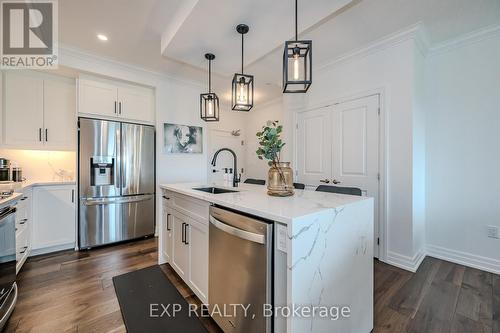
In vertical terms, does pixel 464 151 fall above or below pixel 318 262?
above

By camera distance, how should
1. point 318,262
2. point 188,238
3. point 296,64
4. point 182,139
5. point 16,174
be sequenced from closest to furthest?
point 318,262 → point 296,64 → point 188,238 → point 16,174 → point 182,139

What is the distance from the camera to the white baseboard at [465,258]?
228 centimetres

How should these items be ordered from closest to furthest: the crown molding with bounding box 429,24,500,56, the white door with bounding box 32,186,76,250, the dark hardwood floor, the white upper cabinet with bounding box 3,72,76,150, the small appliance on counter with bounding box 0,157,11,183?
the dark hardwood floor < the crown molding with bounding box 429,24,500,56 < the small appliance on counter with bounding box 0,157,11,183 < the white door with bounding box 32,186,76,250 < the white upper cabinet with bounding box 3,72,76,150

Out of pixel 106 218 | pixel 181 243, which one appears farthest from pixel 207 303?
pixel 106 218

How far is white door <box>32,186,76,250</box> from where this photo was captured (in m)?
2.65

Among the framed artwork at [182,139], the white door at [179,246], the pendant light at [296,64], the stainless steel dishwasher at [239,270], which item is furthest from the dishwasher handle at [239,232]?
the framed artwork at [182,139]

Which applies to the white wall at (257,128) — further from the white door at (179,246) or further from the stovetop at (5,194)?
the stovetop at (5,194)

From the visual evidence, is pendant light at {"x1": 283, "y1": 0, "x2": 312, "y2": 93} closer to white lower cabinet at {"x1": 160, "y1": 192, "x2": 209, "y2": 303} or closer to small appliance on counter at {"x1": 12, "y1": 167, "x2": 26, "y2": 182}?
white lower cabinet at {"x1": 160, "y1": 192, "x2": 209, "y2": 303}

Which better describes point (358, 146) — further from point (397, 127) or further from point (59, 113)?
point (59, 113)

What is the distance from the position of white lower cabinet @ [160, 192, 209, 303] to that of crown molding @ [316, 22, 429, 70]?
9.05 ft

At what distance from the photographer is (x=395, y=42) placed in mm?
2459

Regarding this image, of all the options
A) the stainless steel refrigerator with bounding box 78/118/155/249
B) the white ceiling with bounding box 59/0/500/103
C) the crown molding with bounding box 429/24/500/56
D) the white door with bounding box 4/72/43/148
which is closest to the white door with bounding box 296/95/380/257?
the white ceiling with bounding box 59/0/500/103

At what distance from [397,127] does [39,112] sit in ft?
15.4

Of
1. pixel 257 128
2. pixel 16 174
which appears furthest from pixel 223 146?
pixel 16 174
